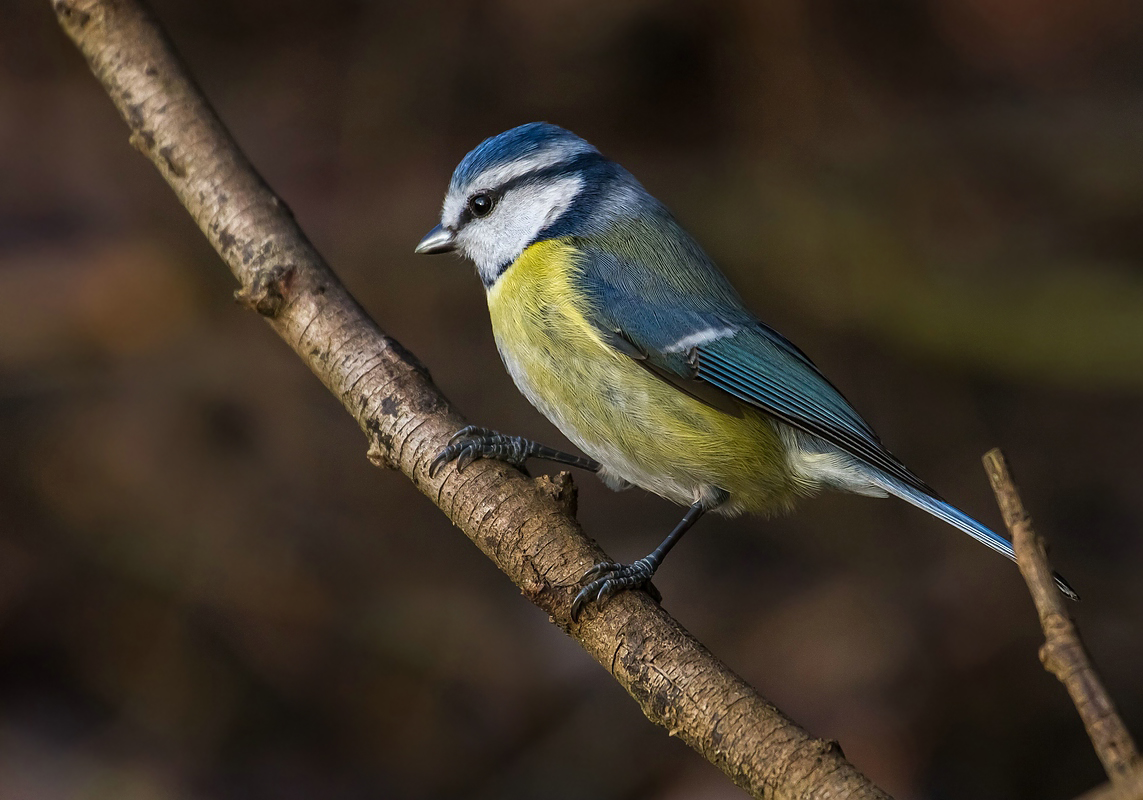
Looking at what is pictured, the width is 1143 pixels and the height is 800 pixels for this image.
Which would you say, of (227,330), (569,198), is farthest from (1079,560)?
(227,330)

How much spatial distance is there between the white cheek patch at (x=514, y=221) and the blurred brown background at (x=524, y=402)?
3.35ft

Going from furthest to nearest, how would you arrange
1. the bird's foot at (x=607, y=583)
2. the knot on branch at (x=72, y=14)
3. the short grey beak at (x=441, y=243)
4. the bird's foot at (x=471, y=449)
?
the short grey beak at (x=441, y=243)
the knot on branch at (x=72, y=14)
the bird's foot at (x=471, y=449)
the bird's foot at (x=607, y=583)

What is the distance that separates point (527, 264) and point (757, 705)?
0.86 metres

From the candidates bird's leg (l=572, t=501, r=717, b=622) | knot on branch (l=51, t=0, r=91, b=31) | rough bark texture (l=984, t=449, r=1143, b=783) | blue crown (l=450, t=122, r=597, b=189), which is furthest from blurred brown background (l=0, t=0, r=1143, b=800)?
rough bark texture (l=984, t=449, r=1143, b=783)

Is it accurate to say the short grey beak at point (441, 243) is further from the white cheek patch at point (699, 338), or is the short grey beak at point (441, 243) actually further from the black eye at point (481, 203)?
the white cheek patch at point (699, 338)

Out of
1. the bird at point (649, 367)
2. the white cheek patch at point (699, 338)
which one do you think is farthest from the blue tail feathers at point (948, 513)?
the white cheek patch at point (699, 338)

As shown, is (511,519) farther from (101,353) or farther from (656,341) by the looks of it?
(101,353)

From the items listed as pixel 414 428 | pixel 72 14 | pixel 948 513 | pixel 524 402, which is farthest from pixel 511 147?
pixel 524 402

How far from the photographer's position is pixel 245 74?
3162mm

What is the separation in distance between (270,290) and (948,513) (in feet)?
3.52

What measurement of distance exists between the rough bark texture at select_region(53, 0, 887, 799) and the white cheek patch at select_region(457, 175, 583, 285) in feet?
1.05

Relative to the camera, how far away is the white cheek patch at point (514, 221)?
5.79 ft

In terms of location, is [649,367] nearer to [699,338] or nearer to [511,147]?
[699,338]

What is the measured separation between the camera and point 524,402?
2.82 meters
